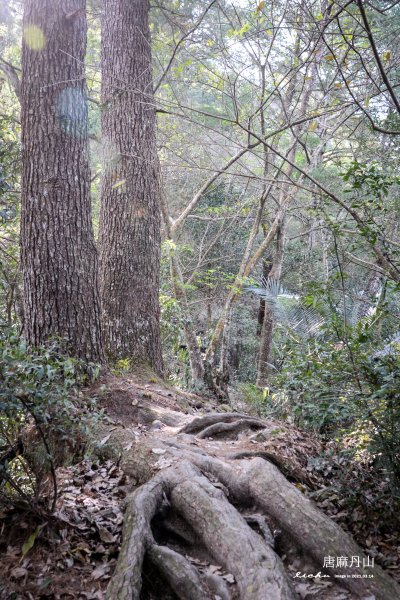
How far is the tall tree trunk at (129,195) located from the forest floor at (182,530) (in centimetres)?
194

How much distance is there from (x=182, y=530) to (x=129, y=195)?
4635 millimetres

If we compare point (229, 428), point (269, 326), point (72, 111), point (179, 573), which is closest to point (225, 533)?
point (179, 573)

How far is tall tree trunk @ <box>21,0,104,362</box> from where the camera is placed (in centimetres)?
521

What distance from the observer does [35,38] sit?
210 inches

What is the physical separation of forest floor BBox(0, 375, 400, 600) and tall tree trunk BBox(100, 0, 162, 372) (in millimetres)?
1937

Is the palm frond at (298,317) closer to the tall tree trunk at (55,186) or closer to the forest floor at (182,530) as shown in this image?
the forest floor at (182,530)

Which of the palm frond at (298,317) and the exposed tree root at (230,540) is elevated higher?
the palm frond at (298,317)

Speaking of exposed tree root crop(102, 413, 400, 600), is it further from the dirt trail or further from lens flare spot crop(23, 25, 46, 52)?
lens flare spot crop(23, 25, 46, 52)

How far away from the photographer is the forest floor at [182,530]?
9.44 ft

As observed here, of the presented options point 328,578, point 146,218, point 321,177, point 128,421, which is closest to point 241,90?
point 321,177

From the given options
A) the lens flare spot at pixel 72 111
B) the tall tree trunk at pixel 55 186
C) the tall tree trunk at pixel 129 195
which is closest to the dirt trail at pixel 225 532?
the tall tree trunk at pixel 55 186

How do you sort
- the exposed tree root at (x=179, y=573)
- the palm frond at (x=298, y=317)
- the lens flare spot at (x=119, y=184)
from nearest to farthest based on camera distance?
the exposed tree root at (x=179, y=573) < the palm frond at (x=298, y=317) < the lens flare spot at (x=119, y=184)

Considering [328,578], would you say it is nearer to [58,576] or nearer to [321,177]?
[58,576]

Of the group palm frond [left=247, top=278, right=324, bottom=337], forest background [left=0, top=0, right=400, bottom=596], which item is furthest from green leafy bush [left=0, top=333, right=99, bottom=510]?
palm frond [left=247, top=278, right=324, bottom=337]
